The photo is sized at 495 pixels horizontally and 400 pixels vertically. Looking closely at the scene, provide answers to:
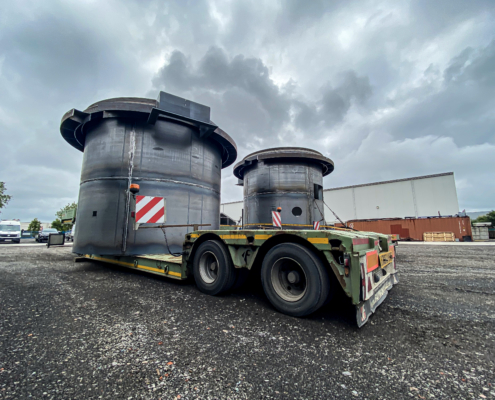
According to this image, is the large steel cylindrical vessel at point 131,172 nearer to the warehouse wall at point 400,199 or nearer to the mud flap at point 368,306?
the mud flap at point 368,306

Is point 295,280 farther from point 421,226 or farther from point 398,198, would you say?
point 398,198

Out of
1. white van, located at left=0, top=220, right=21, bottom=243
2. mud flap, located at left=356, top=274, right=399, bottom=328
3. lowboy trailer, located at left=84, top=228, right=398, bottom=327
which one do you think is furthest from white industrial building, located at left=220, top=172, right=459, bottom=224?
white van, located at left=0, top=220, right=21, bottom=243

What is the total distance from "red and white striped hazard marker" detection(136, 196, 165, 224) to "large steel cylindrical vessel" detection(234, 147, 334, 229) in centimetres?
727

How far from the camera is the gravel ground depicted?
6.11ft

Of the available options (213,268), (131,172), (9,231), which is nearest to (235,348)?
(213,268)

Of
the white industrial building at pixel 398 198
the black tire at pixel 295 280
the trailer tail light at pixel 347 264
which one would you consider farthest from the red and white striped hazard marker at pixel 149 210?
the white industrial building at pixel 398 198

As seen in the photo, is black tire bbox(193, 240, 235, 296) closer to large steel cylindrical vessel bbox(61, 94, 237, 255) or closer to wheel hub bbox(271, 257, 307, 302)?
wheel hub bbox(271, 257, 307, 302)

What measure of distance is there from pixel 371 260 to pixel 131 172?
22.6 ft

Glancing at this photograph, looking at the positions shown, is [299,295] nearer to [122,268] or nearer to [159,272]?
[159,272]

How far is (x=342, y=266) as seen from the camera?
295 cm

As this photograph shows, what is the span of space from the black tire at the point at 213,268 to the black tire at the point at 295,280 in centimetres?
87

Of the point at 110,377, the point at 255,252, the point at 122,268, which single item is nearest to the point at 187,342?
the point at 110,377

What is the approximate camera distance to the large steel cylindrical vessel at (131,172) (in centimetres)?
693

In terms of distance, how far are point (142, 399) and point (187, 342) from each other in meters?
0.88
